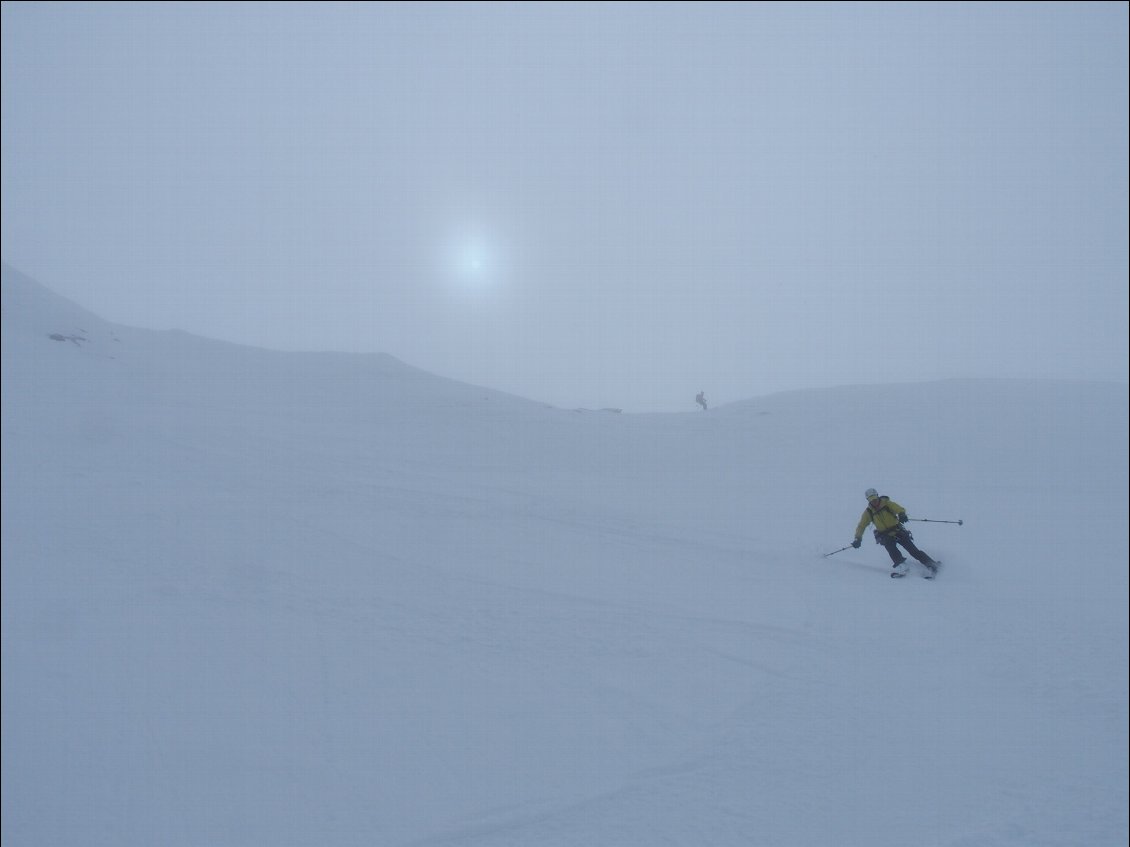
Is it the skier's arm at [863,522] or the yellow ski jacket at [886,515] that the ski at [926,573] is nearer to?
the yellow ski jacket at [886,515]

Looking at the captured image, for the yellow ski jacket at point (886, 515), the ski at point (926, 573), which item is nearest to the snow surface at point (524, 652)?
the ski at point (926, 573)

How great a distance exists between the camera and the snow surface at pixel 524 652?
22.4 feet

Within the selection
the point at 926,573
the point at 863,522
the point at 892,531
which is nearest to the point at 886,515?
the point at 892,531

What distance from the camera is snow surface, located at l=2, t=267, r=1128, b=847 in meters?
6.81

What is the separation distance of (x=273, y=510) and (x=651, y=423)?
1653 centimetres

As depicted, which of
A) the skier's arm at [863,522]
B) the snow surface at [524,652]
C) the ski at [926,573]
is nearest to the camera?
the snow surface at [524,652]

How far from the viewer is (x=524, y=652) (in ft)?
30.7

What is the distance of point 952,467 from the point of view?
20312 mm

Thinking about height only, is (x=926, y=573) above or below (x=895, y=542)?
below

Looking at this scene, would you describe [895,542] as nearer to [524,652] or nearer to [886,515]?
[886,515]

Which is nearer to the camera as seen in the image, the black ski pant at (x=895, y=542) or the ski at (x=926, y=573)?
the ski at (x=926, y=573)

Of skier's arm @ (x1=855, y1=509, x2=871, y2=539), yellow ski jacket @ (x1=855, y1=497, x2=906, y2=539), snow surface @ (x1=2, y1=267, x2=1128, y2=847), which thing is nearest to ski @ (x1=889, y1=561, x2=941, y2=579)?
snow surface @ (x1=2, y1=267, x2=1128, y2=847)

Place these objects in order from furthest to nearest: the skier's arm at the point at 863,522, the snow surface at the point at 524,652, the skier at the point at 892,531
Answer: the skier's arm at the point at 863,522, the skier at the point at 892,531, the snow surface at the point at 524,652

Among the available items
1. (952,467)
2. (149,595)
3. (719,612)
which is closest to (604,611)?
(719,612)
